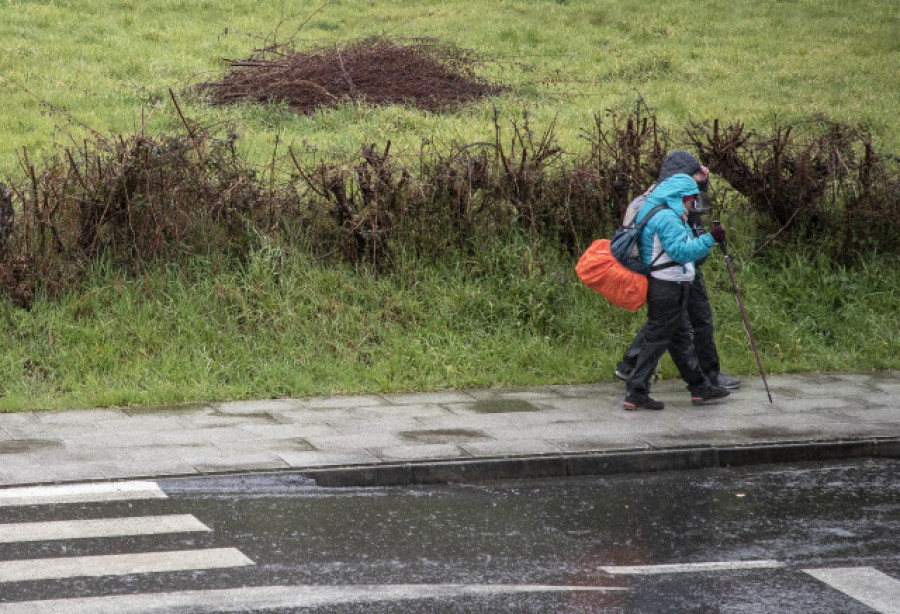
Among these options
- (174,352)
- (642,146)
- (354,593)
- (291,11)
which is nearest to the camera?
(354,593)

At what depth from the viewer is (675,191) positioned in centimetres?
863

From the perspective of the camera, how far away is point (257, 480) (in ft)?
23.2

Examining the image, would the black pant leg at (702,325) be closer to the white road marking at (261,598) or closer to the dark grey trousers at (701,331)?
the dark grey trousers at (701,331)

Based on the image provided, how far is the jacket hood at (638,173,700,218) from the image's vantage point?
8.63 meters

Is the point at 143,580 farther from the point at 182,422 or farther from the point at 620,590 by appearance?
the point at 182,422

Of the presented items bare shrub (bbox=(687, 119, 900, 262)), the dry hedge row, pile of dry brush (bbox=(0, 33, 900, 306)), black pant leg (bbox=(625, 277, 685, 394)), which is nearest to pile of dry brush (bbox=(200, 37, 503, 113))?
pile of dry brush (bbox=(0, 33, 900, 306))

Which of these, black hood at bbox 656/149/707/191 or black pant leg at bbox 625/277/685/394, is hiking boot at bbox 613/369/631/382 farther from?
black hood at bbox 656/149/707/191

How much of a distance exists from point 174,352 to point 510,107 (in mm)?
8747

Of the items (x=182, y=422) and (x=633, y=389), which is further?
(x=633, y=389)

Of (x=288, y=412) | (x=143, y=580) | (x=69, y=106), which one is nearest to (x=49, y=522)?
(x=143, y=580)

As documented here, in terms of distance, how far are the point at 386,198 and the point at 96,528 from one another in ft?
19.1

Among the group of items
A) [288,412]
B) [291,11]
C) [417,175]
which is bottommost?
[288,412]

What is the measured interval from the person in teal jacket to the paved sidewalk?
27cm

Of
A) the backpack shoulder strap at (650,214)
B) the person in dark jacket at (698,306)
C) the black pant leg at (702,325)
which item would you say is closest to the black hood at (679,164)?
the person in dark jacket at (698,306)
